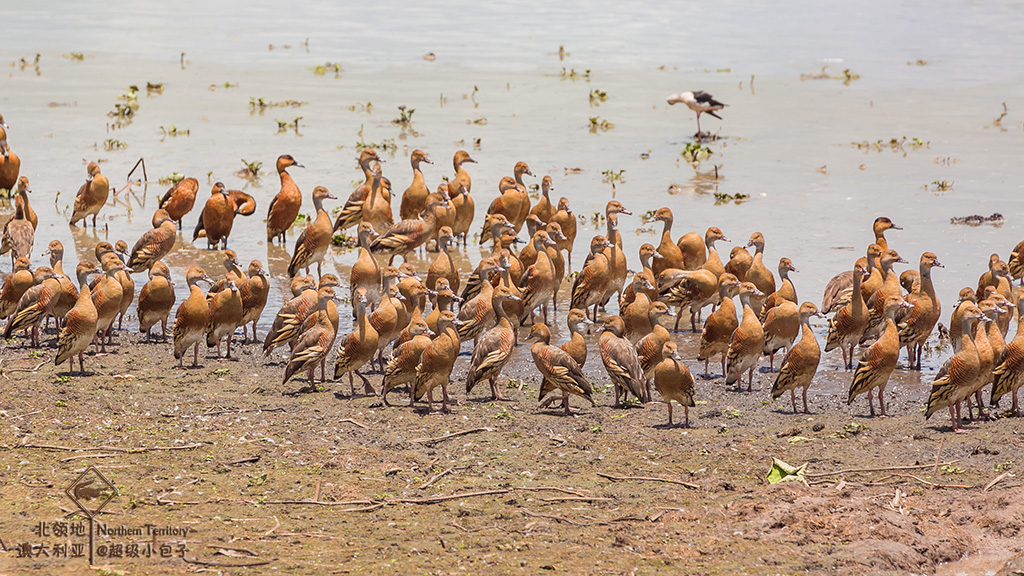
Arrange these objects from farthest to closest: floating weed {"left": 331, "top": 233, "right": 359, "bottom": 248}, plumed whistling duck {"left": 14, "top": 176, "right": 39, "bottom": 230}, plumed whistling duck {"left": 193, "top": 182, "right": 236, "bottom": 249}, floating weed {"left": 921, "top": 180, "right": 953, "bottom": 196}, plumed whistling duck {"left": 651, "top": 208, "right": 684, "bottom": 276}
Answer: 1. floating weed {"left": 921, "top": 180, "right": 953, "bottom": 196}
2. floating weed {"left": 331, "top": 233, "right": 359, "bottom": 248}
3. plumed whistling duck {"left": 193, "top": 182, "right": 236, "bottom": 249}
4. plumed whistling duck {"left": 14, "top": 176, "right": 39, "bottom": 230}
5. plumed whistling duck {"left": 651, "top": 208, "right": 684, "bottom": 276}

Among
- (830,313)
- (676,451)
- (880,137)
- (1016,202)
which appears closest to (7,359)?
(676,451)

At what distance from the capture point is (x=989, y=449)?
870 centimetres

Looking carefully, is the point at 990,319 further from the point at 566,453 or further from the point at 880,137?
the point at 880,137

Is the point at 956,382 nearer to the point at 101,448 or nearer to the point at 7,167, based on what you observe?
the point at 101,448

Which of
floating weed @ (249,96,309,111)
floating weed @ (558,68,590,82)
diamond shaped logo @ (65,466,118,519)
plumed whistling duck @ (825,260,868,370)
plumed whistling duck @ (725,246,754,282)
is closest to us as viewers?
diamond shaped logo @ (65,466,118,519)

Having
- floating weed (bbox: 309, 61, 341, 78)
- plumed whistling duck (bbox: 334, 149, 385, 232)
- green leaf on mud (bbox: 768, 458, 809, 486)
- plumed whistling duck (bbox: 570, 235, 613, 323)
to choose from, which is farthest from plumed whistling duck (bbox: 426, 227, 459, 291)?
floating weed (bbox: 309, 61, 341, 78)

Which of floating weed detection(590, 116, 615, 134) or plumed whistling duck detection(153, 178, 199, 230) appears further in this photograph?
floating weed detection(590, 116, 615, 134)

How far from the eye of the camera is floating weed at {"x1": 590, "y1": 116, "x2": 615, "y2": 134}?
22.9m

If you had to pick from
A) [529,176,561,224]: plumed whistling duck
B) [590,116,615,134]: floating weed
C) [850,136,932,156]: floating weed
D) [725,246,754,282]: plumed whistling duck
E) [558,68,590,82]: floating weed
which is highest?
[558,68,590,82]: floating weed

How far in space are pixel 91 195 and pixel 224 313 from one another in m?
5.46

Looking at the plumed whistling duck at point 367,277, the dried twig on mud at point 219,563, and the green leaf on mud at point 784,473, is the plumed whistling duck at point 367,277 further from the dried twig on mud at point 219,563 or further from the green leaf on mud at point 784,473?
the dried twig on mud at point 219,563

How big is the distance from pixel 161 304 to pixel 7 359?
1.50 metres

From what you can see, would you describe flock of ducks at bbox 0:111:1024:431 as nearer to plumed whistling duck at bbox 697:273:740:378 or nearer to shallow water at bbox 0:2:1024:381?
plumed whistling duck at bbox 697:273:740:378

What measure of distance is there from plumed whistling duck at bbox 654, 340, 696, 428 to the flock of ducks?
2 centimetres
